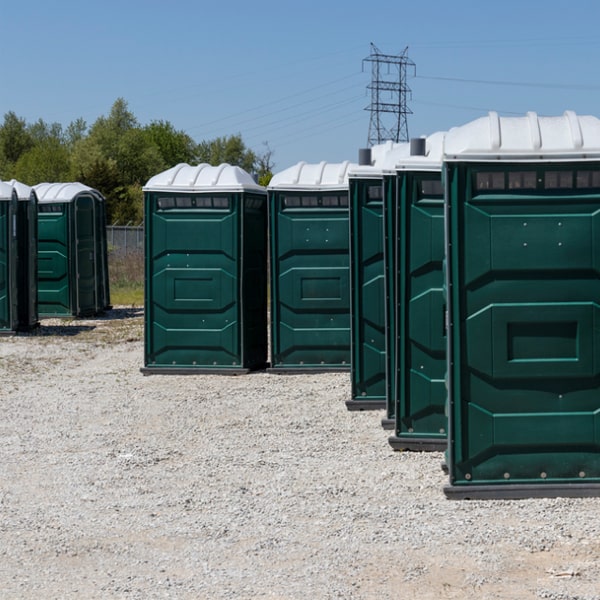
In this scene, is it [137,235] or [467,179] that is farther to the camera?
[137,235]

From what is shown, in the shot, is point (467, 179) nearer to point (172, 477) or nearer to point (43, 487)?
point (172, 477)

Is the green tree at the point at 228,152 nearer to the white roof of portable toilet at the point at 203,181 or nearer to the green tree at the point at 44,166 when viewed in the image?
the green tree at the point at 44,166

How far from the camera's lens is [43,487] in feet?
21.1

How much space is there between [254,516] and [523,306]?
1.72 meters

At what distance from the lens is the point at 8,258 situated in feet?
49.2

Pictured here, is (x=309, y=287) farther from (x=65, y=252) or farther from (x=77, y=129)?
(x=77, y=129)

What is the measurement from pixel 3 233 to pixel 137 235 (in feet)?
64.9

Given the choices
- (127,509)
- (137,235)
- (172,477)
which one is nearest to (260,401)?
(172,477)

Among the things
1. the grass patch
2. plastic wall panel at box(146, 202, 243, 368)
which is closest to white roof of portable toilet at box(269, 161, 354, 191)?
plastic wall panel at box(146, 202, 243, 368)

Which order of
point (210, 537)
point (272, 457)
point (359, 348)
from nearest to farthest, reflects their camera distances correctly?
point (210, 537) → point (272, 457) → point (359, 348)

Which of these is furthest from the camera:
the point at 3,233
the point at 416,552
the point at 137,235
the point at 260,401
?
the point at 137,235

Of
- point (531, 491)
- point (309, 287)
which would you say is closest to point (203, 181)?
point (309, 287)

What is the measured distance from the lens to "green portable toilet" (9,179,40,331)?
50.8 feet

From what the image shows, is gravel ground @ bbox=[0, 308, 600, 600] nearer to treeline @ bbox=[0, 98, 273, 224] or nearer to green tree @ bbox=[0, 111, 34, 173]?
treeline @ bbox=[0, 98, 273, 224]
